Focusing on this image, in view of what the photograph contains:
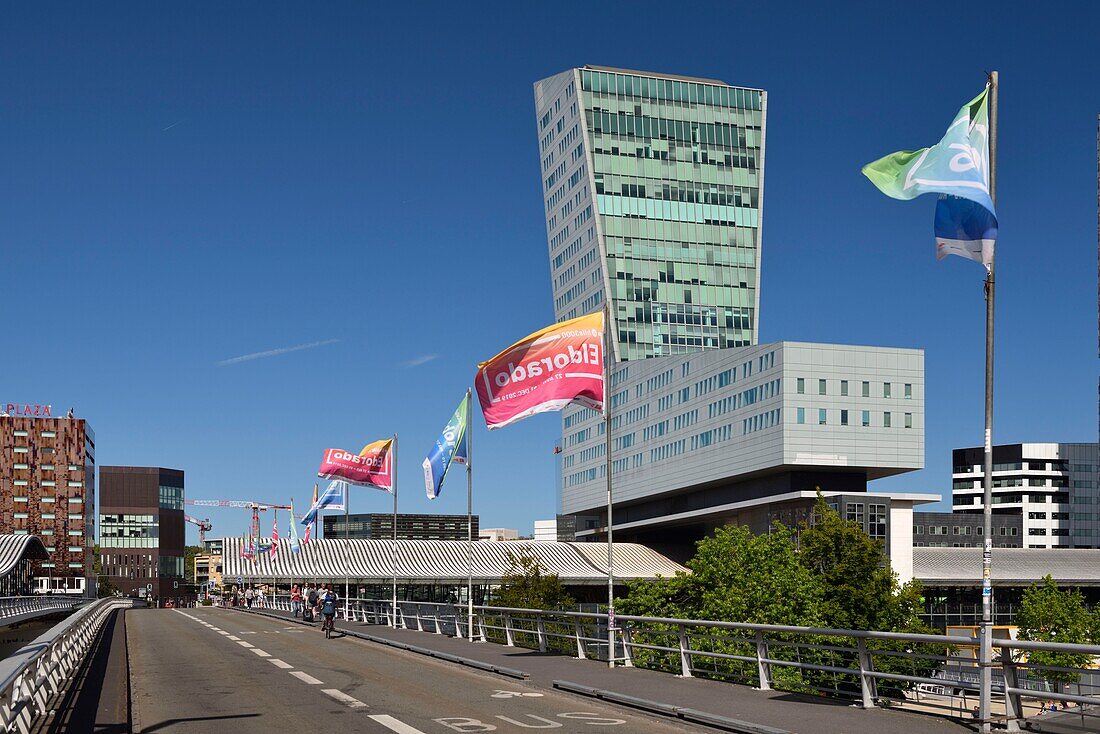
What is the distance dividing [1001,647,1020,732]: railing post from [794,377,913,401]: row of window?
4111 inches

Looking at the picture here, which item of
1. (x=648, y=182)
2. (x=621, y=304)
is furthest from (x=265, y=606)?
(x=648, y=182)

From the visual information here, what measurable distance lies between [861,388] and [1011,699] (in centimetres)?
10870

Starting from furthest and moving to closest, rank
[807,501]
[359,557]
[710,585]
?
[359,557], [807,501], [710,585]

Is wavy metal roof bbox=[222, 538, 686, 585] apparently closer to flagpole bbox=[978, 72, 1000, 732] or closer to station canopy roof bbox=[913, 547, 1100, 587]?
station canopy roof bbox=[913, 547, 1100, 587]

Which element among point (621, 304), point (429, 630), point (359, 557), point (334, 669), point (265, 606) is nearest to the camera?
point (334, 669)

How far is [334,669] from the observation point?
28.8 meters

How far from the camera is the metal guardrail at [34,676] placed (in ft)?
45.6

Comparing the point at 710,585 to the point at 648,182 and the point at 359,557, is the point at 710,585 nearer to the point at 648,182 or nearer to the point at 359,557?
the point at 359,557

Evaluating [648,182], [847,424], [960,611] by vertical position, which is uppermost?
[648,182]

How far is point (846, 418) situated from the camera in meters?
120

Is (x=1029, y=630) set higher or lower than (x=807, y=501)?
lower

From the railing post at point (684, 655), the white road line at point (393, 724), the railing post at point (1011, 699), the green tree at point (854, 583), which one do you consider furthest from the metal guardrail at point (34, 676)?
the green tree at point (854, 583)

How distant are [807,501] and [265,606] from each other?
51.2 metres

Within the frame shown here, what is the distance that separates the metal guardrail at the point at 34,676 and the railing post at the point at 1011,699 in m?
11.3
